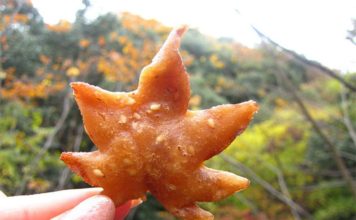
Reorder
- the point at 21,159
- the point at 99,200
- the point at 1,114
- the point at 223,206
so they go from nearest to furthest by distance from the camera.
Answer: the point at 99,200 < the point at 21,159 < the point at 1,114 < the point at 223,206

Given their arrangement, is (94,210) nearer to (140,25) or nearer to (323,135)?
(323,135)

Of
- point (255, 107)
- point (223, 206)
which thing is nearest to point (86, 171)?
point (255, 107)

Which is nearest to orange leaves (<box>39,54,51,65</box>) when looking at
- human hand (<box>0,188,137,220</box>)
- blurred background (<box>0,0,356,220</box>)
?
blurred background (<box>0,0,356,220</box>)

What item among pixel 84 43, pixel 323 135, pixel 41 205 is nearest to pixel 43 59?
pixel 84 43

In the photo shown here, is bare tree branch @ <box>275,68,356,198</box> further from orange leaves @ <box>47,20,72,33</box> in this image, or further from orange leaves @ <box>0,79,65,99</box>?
orange leaves @ <box>47,20,72,33</box>

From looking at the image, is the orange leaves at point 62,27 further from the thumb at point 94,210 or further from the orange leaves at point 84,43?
the thumb at point 94,210

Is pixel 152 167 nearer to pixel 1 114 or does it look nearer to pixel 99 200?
pixel 99 200

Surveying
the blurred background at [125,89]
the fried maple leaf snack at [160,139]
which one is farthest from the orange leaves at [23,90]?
the fried maple leaf snack at [160,139]
